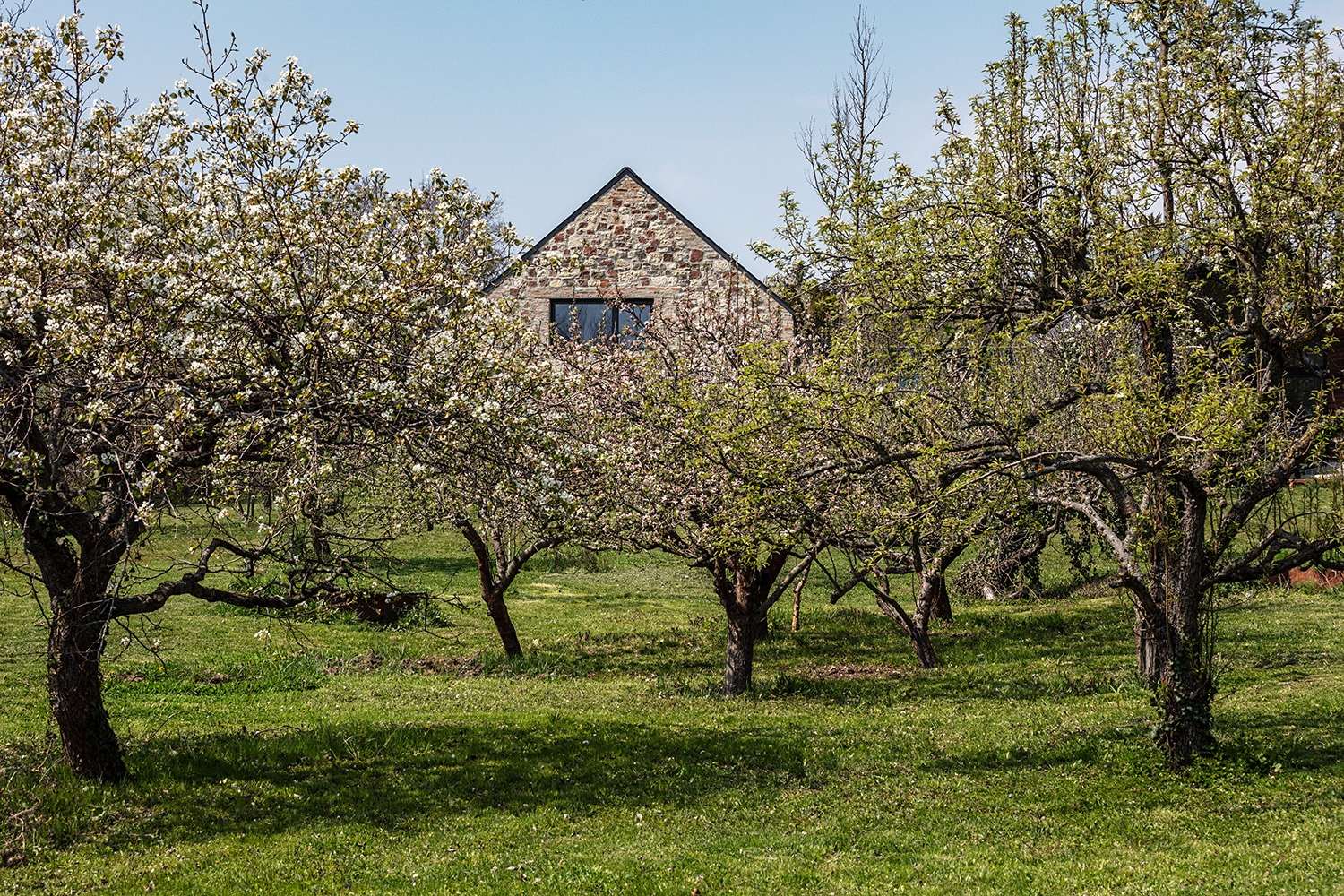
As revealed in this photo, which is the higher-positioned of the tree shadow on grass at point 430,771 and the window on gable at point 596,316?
the window on gable at point 596,316

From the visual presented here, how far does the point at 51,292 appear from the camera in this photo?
9719 millimetres

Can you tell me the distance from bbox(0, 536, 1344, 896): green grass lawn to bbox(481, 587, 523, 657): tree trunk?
637mm

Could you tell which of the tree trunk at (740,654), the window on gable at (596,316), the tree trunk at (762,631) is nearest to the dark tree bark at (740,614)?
the tree trunk at (740,654)

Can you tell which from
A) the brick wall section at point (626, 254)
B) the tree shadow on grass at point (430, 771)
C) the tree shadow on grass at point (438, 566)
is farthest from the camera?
the tree shadow on grass at point (438, 566)

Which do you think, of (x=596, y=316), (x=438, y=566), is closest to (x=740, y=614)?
(x=596, y=316)

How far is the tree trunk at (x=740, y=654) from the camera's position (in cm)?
1778

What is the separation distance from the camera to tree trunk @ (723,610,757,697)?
17781 mm

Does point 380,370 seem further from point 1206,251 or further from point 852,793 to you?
point 1206,251

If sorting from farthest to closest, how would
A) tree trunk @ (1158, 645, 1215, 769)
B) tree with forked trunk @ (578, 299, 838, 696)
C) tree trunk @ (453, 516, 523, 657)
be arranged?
1. tree trunk @ (453, 516, 523, 657)
2. tree with forked trunk @ (578, 299, 838, 696)
3. tree trunk @ (1158, 645, 1215, 769)

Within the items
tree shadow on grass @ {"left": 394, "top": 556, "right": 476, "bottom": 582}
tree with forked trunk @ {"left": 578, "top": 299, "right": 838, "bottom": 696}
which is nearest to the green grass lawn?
tree with forked trunk @ {"left": 578, "top": 299, "right": 838, "bottom": 696}

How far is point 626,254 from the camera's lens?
3234 cm

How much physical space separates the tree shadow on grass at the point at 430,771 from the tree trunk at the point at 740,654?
2.99m

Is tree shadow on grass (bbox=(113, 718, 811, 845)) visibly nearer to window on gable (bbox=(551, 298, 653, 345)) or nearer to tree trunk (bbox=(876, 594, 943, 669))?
tree trunk (bbox=(876, 594, 943, 669))

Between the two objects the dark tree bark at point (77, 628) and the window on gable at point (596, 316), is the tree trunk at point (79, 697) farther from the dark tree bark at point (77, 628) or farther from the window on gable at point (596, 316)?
the window on gable at point (596, 316)
